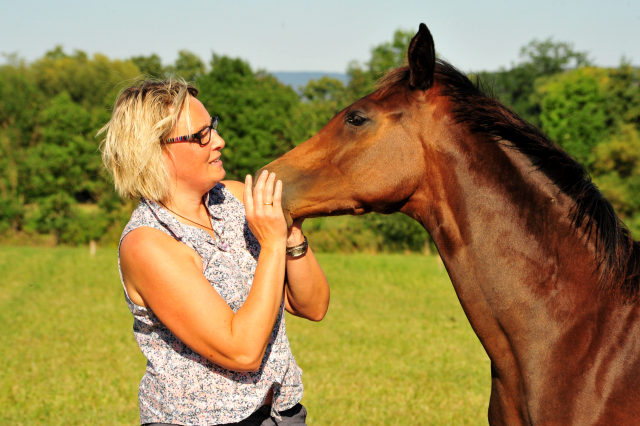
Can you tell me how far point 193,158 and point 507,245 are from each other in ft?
4.40

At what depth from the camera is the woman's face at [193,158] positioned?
226cm

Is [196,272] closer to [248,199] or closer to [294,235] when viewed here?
[248,199]

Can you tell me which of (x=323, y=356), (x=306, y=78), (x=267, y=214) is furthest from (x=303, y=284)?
(x=306, y=78)

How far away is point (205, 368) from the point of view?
2.13 meters

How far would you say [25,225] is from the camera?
108ft

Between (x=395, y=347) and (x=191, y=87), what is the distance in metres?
8.12

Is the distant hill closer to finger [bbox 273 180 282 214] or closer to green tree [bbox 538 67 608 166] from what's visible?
green tree [bbox 538 67 608 166]

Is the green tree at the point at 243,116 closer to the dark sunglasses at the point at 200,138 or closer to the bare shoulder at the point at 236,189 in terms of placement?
the bare shoulder at the point at 236,189

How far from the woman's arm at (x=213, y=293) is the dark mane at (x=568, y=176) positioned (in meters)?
0.84

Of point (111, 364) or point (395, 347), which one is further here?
point (395, 347)

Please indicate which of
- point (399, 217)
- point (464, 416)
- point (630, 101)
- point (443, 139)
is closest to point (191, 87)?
point (443, 139)

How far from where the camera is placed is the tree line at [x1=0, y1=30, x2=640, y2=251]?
3098 cm

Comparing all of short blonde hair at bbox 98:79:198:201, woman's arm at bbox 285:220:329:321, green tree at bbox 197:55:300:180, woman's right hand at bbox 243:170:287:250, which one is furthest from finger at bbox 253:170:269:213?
green tree at bbox 197:55:300:180

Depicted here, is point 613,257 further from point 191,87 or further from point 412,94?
point 191,87
